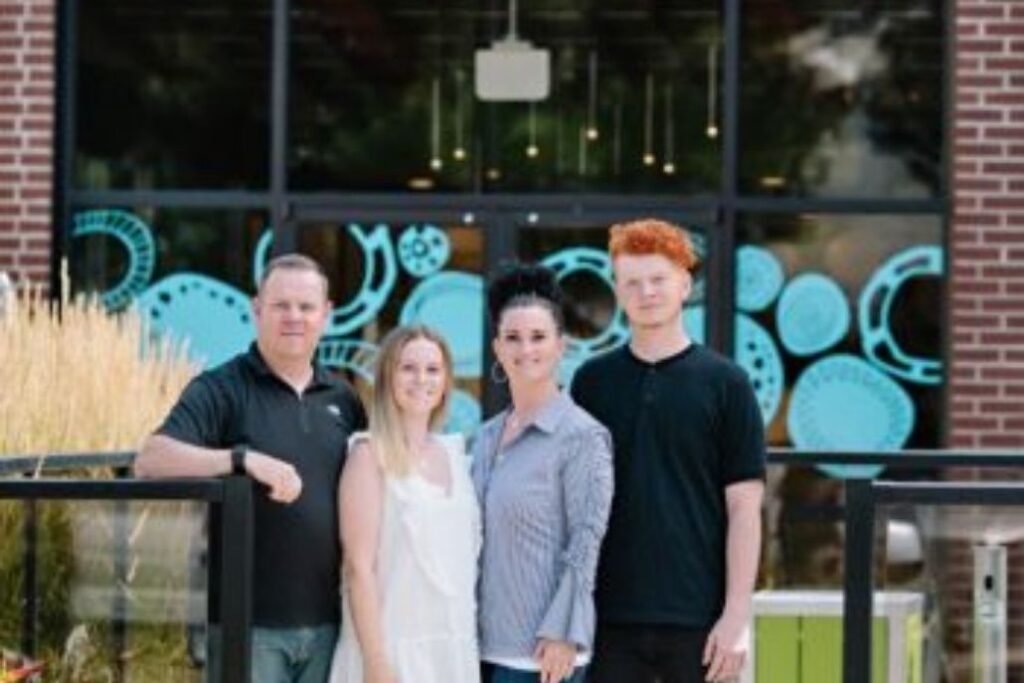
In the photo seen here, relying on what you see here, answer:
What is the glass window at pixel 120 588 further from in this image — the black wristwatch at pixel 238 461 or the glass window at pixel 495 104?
the glass window at pixel 495 104

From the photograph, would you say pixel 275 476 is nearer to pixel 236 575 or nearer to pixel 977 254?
pixel 236 575

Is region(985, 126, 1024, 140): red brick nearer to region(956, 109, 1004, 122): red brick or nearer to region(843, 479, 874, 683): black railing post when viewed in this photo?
region(956, 109, 1004, 122): red brick

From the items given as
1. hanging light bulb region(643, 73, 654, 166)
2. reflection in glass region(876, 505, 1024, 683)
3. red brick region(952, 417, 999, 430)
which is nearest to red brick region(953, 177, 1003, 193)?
red brick region(952, 417, 999, 430)

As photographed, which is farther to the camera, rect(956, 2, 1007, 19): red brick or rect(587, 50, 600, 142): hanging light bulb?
rect(587, 50, 600, 142): hanging light bulb

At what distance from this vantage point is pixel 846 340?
42.8 ft

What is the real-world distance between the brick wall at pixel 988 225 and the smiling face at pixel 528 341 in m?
6.49

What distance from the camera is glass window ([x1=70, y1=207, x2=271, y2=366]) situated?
13.2m

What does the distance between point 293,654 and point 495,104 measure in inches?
275

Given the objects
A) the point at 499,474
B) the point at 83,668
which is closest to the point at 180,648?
the point at 83,668

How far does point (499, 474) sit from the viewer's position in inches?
256

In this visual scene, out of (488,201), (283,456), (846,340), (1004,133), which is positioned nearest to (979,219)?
(1004,133)

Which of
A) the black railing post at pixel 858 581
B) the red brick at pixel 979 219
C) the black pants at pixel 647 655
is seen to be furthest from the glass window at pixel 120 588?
the red brick at pixel 979 219

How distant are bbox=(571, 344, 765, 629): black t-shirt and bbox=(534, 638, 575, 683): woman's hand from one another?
236 mm

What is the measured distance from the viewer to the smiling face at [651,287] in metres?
6.52
